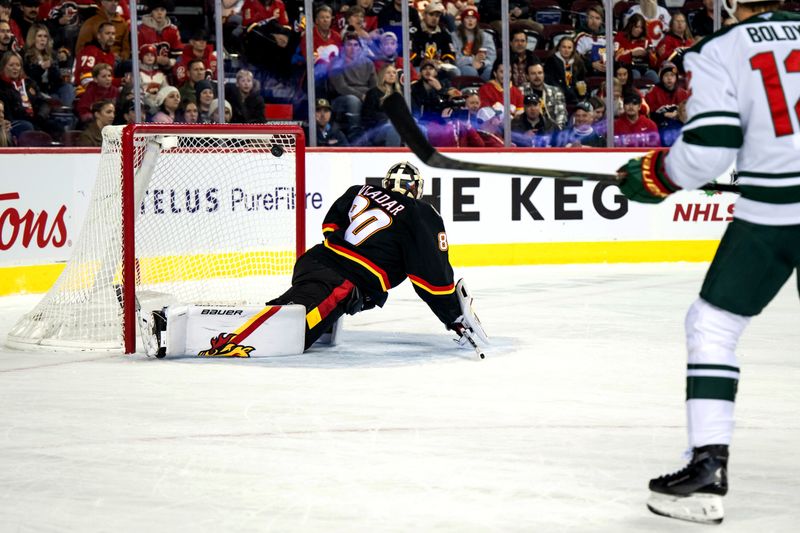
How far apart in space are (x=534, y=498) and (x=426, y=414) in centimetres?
117

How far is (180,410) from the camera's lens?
4.26m

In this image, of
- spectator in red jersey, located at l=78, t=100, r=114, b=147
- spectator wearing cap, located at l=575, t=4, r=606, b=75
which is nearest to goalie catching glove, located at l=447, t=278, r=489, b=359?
spectator in red jersey, located at l=78, t=100, r=114, b=147

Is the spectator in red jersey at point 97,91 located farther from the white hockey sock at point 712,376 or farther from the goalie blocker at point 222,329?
the white hockey sock at point 712,376

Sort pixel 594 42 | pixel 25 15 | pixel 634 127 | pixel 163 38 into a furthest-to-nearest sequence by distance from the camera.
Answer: pixel 634 127
pixel 594 42
pixel 163 38
pixel 25 15

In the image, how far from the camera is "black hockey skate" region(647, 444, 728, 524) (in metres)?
2.81

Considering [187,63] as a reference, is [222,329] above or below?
below

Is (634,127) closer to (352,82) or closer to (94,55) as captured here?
(352,82)

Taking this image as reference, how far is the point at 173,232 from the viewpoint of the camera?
24.8ft

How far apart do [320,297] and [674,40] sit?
641cm

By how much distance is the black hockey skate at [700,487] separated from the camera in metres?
2.81

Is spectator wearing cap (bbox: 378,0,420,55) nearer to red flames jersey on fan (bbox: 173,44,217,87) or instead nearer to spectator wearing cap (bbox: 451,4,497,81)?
spectator wearing cap (bbox: 451,4,497,81)

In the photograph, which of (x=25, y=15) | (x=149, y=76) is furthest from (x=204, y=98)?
(x=25, y=15)

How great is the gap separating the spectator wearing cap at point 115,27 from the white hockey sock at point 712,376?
21.2 feet

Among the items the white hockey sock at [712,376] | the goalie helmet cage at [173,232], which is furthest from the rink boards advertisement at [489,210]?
the white hockey sock at [712,376]
